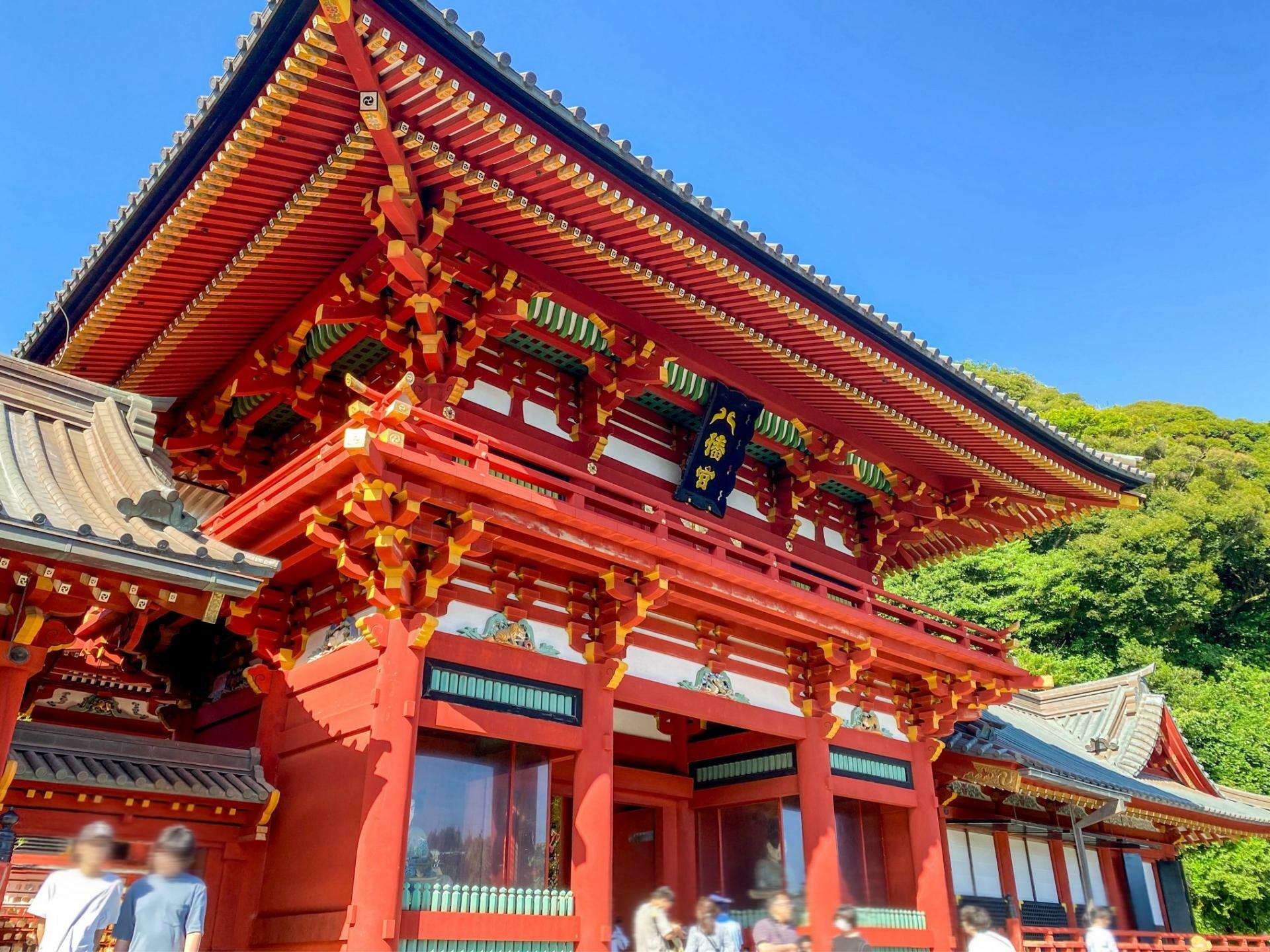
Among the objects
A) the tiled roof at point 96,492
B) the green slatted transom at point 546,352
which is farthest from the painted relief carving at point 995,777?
the tiled roof at point 96,492

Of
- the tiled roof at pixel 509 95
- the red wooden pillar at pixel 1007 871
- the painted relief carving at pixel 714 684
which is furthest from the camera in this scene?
the red wooden pillar at pixel 1007 871

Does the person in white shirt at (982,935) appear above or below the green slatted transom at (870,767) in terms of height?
below

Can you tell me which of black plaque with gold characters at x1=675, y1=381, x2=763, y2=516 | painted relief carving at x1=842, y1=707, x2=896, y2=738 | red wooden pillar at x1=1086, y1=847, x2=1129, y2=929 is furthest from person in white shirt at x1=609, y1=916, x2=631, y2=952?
red wooden pillar at x1=1086, y1=847, x2=1129, y2=929

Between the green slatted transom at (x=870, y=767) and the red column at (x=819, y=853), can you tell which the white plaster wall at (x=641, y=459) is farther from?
the green slatted transom at (x=870, y=767)

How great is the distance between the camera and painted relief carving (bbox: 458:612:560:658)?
373 inches

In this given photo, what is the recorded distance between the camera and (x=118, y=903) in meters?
5.66

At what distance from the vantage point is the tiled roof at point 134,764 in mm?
8039

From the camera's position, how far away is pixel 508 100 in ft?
27.5

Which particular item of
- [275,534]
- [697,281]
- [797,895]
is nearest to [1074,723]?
[797,895]

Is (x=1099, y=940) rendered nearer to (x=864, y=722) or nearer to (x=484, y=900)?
(x=864, y=722)

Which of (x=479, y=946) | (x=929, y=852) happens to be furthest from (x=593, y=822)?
(x=929, y=852)

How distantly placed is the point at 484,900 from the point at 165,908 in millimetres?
3663

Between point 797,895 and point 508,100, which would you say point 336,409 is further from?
point 797,895

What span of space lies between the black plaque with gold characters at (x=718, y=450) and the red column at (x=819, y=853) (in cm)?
350
